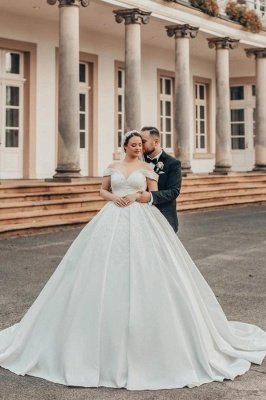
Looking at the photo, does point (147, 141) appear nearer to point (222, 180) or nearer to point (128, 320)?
point (128, 320)

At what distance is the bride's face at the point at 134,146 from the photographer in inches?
156

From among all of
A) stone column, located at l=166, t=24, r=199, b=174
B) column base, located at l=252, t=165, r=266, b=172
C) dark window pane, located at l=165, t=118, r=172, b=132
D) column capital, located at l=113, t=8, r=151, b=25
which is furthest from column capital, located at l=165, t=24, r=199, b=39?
column base, located at l=252, t=165, r=266, b=172

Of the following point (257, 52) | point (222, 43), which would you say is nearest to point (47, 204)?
point (222, 43)

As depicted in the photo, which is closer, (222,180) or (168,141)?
(222,180)

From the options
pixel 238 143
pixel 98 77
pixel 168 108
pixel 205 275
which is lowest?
pixel 205 275

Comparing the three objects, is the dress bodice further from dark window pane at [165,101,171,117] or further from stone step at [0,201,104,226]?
dark window pane at [165,101,171,117]

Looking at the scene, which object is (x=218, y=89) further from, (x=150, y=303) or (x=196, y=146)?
(x=150, y=303)

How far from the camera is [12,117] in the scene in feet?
50.8

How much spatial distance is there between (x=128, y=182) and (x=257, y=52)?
16668mm

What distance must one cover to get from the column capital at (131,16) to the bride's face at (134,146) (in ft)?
36.9

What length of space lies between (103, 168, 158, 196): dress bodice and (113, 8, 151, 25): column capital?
446 inches

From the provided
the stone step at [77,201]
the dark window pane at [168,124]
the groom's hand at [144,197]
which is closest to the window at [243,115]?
the dark window pane at [168,124]

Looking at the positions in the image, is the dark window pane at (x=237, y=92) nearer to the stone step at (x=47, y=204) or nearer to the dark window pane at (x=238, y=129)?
the dark window pane at (x=238, y=129)

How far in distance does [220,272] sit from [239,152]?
16641 mm
